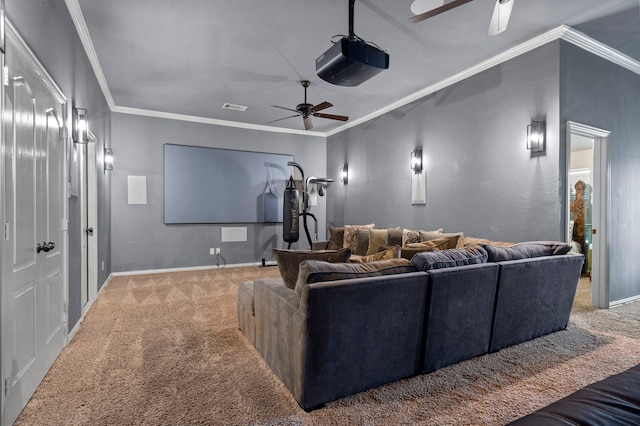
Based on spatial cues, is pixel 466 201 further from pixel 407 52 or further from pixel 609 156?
pixel 407 52

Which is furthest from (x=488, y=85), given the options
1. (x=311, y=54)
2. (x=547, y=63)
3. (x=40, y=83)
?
(x=40, y=83)

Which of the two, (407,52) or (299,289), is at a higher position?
(407,52)

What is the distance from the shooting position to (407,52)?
402 centimetres

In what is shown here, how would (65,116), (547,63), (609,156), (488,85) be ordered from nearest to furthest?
1. (65,116)
2. (547,63)
3. (609,156)
4. (488,85)

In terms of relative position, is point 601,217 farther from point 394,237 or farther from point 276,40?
point 276,40

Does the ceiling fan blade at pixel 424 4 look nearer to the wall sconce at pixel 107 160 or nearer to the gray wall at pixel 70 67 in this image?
the gray wall at pixel 70 67

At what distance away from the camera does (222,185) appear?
22.3 feet

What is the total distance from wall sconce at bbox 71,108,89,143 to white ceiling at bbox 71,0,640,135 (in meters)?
0.85

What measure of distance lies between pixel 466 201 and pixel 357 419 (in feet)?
11.3

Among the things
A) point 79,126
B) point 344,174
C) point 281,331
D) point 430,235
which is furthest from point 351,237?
point 79,126

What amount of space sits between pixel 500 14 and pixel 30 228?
130 inches

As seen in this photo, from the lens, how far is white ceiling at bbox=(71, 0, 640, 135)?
3131 mm

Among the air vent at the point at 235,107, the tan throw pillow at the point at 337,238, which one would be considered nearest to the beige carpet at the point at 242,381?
the tan throw pillow at the point at 337,238

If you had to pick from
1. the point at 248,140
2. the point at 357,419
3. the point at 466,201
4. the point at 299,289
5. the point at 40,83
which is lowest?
the point at 357,419
